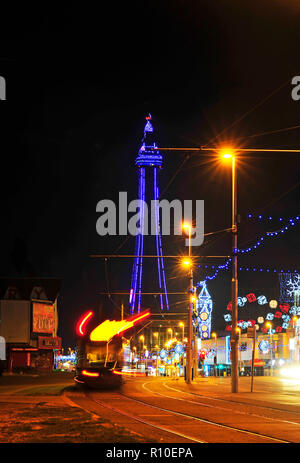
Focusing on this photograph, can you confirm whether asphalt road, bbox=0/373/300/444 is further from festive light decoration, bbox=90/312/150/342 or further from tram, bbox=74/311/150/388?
festive light decoration, bbox=90/312/150/342

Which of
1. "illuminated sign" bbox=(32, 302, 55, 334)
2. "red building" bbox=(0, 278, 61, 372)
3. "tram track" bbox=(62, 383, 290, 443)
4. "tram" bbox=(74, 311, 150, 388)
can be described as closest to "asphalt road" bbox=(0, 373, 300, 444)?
"tram track" bbox=(62, 383, 290, 443)

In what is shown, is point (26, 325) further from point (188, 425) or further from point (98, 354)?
point (188, 425)

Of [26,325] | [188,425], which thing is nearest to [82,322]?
[188,425]

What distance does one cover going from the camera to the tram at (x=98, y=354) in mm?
30344

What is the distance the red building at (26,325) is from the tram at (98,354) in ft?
135

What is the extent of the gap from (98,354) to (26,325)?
43250mm

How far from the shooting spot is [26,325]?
236 feet

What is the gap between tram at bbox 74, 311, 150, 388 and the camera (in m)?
30.3

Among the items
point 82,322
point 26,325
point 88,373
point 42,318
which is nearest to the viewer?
point 88,373

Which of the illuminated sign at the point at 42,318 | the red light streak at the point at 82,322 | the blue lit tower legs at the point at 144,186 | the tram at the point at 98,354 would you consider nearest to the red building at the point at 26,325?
the illuminated sign at the point at 42,318

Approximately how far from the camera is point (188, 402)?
2348 centimetres

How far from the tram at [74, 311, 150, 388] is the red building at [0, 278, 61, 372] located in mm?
41210
